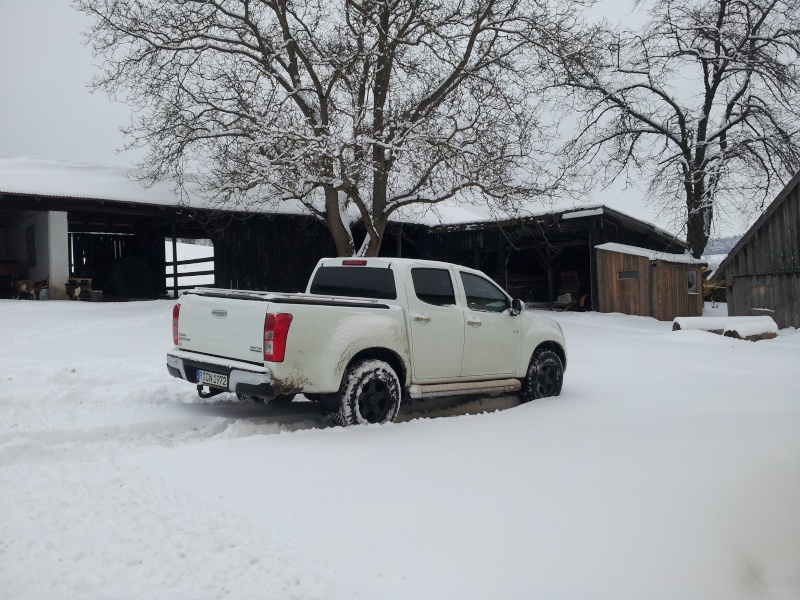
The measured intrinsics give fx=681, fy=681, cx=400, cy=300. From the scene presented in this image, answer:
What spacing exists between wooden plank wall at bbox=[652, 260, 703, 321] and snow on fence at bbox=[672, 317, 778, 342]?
5.13 m

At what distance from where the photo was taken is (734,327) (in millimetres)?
16422

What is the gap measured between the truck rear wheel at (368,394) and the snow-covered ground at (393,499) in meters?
0.23

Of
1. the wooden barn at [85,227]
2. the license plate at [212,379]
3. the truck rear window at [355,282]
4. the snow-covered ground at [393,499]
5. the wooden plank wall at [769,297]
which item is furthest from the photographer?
the wooden barn at [85,227]

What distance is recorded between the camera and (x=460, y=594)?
3260mm

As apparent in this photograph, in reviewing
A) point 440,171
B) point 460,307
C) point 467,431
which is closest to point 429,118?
point 440,171

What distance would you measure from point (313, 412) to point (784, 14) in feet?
80.8

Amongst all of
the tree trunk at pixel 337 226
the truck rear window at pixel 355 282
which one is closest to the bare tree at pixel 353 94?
the tree trunk at pixel 337 226

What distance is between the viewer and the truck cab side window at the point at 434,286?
24.4 ft

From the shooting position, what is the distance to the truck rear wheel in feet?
21.2

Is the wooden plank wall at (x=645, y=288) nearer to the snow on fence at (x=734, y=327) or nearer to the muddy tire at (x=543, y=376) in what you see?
the snow on fence at (x=734, y=327)

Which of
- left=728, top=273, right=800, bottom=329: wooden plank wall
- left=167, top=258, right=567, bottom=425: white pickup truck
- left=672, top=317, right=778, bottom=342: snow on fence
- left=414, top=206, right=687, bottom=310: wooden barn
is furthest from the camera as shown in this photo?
left=414, top=206, right=687, bottom=310: wooden barn

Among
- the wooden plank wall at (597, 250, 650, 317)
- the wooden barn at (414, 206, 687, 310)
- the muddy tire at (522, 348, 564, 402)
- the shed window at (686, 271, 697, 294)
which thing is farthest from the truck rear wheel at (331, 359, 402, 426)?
the shed window at (686, 271, 697, 294)

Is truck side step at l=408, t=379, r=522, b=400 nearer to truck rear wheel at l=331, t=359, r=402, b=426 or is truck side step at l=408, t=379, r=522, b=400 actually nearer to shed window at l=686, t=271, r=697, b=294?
truck rear wheel at l=331, t=359, r=402, b=426

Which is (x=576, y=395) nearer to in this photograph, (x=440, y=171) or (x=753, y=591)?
(x=753, y=591)
